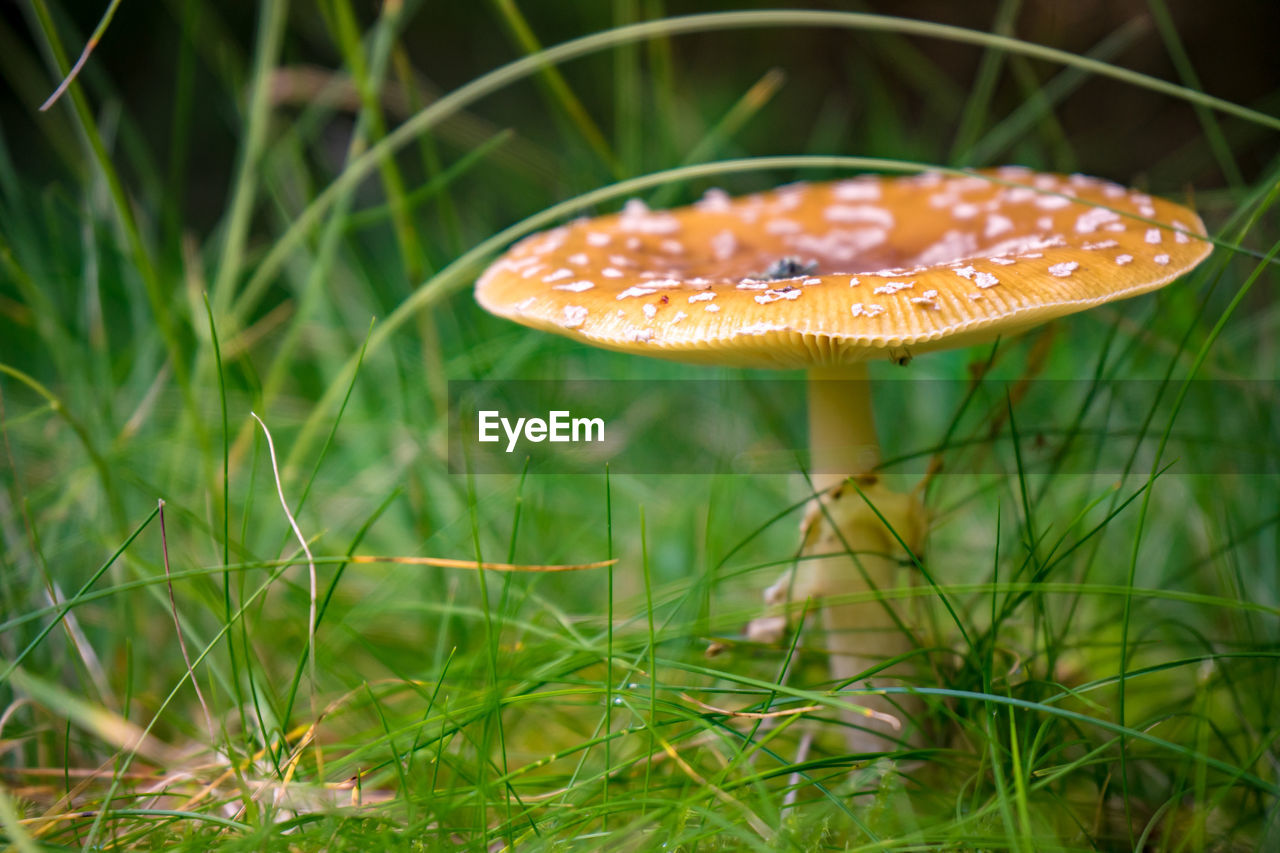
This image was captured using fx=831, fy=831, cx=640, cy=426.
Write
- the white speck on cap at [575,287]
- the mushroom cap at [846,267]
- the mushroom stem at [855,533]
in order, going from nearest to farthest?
the mushroom cap at [846,267] < the white speck on cap at [575,287] < the mushroom stem at [855,533]

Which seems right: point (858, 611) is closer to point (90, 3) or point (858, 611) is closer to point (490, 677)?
point (490, 677)

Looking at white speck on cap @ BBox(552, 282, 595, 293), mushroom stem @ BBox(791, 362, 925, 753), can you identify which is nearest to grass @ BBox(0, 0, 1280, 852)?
mushroom stem @ BBox(791, 362, 925, 753)

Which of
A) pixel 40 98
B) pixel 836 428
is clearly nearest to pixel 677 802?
pixel 836 428

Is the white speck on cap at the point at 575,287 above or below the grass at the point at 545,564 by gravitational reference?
above

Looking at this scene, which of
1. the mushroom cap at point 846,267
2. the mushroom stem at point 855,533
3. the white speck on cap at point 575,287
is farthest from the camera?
the mushroom stem at point 855,533

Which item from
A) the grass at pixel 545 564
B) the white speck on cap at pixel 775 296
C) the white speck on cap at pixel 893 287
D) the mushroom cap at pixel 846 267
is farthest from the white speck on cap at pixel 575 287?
the white speck on cap at pixel 893 287

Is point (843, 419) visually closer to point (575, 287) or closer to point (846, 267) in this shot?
point (846, 267)

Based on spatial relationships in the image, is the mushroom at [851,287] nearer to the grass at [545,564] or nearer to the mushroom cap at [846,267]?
the mushroom cap at [846,267]

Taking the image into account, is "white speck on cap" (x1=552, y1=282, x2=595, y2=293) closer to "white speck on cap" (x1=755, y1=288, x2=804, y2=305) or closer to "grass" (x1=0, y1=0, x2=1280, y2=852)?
"grass" (x1=0, y1=0, x2=1280, y2=852)
